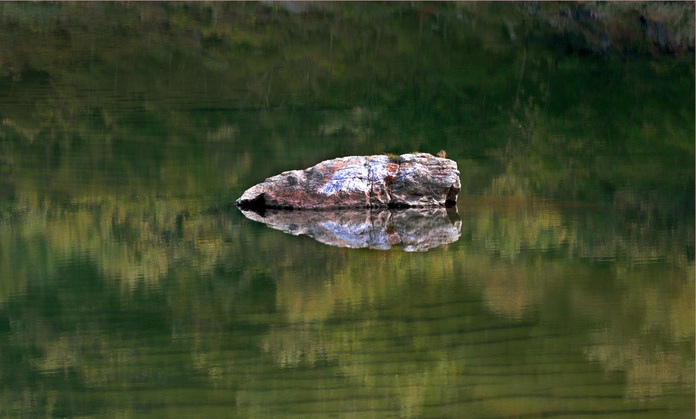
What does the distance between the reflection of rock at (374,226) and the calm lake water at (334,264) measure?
368 millimetres

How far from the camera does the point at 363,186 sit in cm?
2131

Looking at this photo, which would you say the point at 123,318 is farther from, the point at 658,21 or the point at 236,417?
the point at 658,21

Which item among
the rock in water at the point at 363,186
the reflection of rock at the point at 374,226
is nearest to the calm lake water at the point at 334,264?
the reflection of rock at the point at 374,226

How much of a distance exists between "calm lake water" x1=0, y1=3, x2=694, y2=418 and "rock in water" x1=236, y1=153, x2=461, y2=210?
97 centimetres

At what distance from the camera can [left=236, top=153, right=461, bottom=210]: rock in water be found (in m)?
21.3

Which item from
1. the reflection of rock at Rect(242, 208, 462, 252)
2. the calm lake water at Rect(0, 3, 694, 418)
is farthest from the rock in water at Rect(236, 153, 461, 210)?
the calm lake water at Rect(0, 3, 694, 418)

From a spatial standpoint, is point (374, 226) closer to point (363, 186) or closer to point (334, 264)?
point (363, 186)

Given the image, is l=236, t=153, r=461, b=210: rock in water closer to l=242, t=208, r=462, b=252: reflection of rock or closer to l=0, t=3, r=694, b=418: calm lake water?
l=242, t=208, r=462, b=252: reflection of rock

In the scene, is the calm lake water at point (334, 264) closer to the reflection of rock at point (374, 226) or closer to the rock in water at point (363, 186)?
the reflection of rock at point (374, 226)

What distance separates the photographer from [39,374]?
1180 centimetres

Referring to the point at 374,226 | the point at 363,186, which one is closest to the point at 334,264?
the point at 374,226

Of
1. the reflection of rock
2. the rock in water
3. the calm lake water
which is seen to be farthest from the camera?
the rock in water

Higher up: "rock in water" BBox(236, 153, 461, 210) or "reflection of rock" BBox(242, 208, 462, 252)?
"rock in water" BBox(236, 153, 461, 210)

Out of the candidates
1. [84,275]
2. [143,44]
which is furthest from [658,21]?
[84,275]
